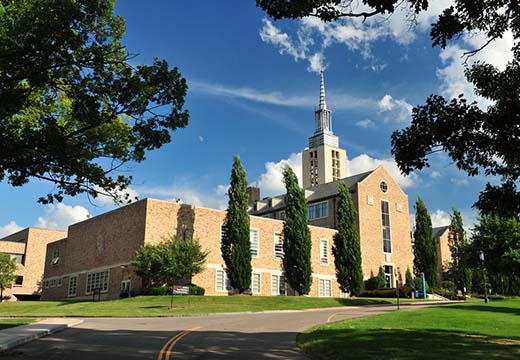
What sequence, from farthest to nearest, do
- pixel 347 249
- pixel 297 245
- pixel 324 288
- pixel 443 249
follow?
1. pixel 443 249
2. pixel 324 288
3. pixel 347 249
4. pixel 297 245

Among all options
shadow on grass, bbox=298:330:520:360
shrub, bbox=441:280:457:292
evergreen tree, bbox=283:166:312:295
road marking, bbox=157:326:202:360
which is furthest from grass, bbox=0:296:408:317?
shrub, bbox=441:280:457:292

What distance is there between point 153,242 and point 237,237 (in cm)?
625

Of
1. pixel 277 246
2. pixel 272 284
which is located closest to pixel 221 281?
pixel 272 284

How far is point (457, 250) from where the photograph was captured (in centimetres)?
6078

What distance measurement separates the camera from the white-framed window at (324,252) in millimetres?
48956

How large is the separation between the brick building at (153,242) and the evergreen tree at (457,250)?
1766 cm

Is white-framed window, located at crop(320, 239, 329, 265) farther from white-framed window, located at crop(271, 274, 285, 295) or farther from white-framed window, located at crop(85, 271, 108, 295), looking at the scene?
white-framed window, located at crop(85, 271, 108, 295)

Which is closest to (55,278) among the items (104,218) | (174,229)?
(104,218)

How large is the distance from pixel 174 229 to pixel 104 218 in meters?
9.12

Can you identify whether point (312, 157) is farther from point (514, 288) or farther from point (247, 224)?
point (247, 224)

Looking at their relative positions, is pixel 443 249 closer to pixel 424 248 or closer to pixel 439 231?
pixel 439 231

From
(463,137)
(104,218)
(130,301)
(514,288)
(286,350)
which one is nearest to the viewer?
(463,137)

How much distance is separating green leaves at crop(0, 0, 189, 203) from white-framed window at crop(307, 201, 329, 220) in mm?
39184

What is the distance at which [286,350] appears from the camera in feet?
44.2
